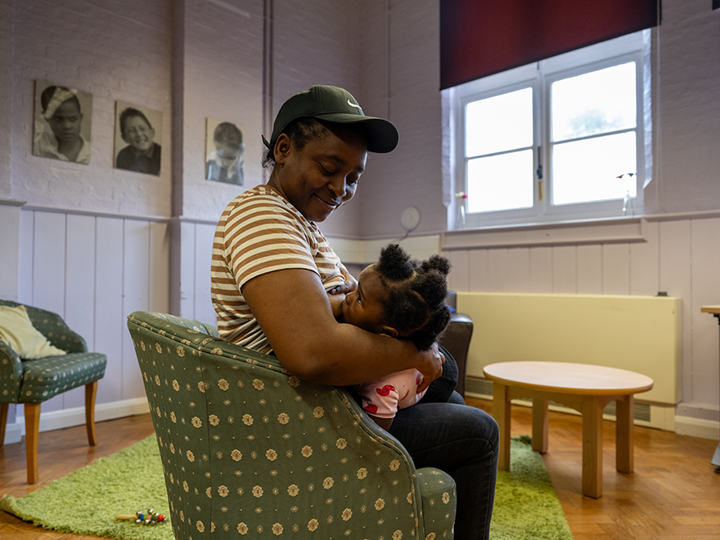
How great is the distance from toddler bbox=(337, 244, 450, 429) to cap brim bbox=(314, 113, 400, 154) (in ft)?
0.97

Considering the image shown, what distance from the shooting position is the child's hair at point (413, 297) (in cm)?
82

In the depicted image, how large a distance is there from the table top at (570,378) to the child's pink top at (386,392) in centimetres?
139

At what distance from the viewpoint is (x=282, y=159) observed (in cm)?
105

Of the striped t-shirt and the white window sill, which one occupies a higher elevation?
the white window sill

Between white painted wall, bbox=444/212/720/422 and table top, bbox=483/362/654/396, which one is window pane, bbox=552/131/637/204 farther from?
table top, bbox=483/362/654/396

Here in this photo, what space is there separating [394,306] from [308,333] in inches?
6.5

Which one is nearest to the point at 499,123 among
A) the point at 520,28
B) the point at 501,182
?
the point at 501,182

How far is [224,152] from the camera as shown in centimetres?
374

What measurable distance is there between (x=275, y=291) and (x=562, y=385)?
5.74 ft

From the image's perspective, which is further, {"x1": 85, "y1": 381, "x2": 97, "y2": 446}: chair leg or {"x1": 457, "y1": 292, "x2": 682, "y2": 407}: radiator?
{"x1": 457, "y1": 292, "x2": 682, "y2": 407}: radiator

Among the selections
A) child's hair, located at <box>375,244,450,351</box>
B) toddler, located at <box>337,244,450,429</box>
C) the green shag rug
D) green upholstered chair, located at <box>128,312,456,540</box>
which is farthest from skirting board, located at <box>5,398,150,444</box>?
child's hair, located at <box>375,244,450,351</box>

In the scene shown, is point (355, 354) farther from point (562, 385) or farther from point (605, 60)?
point (605, 60)

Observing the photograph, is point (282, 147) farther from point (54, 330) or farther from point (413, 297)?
point (54, 330)

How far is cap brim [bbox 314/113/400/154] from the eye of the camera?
37.5 inches
